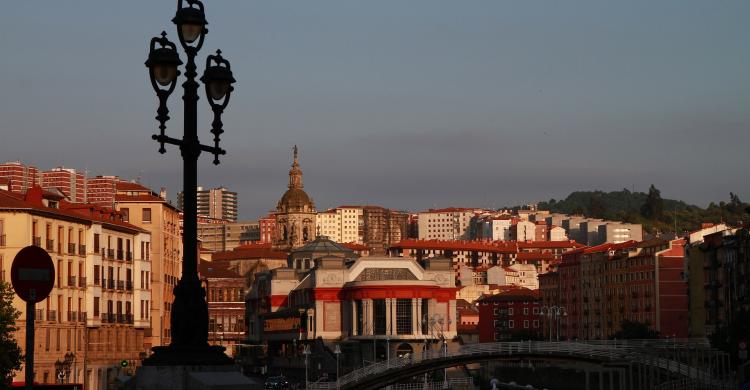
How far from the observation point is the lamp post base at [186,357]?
722 inches

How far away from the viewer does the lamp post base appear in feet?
60.2

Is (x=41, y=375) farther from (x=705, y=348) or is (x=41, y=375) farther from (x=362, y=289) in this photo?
(x=362, y=289)

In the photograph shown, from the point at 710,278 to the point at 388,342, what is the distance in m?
35.0

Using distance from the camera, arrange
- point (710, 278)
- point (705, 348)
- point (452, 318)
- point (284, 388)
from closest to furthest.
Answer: point (705, 348) → point (284, 388) → point (710, 278) → point (452, 318)

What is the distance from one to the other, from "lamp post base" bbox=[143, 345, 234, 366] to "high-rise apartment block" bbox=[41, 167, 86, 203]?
309ft

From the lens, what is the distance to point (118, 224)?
10038cm

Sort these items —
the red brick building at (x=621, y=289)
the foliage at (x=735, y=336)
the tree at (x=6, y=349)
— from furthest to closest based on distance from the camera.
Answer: the red brick building at (x=621, y=289)
the foliage at (x=735, y=336)
the tree at (x=6, y=349)

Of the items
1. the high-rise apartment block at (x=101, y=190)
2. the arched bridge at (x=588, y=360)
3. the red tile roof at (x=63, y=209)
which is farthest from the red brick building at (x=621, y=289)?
the red tile roof at (x=63, y=209)

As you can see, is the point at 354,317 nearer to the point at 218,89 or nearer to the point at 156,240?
the point at 156,240

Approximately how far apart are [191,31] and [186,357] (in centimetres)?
396

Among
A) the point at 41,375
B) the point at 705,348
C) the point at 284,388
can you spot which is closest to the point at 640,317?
the point at 284,388

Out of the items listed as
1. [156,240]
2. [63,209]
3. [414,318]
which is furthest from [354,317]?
[63,209]

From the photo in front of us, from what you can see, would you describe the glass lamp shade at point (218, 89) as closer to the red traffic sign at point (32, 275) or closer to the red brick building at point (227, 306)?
the red traffic sign at point (32, 275)

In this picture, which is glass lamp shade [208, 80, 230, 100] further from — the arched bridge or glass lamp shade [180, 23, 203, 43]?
the arched bridge
